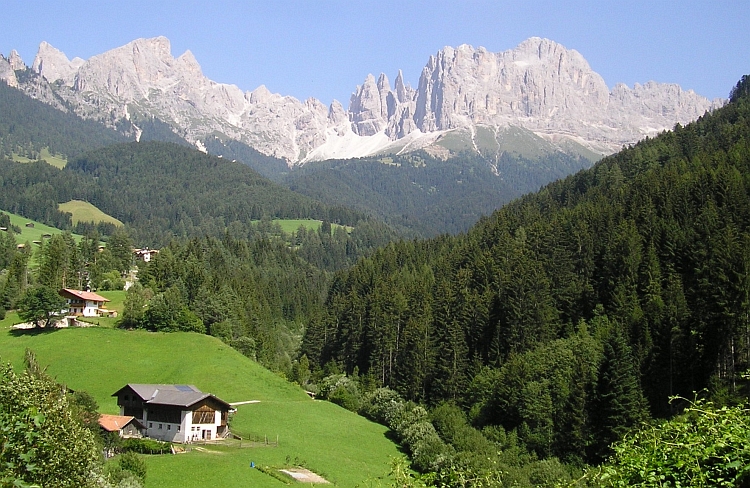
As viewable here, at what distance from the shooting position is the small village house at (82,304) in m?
111

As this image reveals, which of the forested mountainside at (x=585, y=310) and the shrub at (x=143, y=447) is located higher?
the forested mountainside at (x=585, y=310)

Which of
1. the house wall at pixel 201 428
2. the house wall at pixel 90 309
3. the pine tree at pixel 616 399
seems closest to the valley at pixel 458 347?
the pine tree at pixel 616 399

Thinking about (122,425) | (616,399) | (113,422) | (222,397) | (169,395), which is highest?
(616,399)

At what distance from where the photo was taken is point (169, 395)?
7119 centimetres

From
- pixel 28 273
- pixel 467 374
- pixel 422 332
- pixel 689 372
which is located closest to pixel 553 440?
pixel 689 372

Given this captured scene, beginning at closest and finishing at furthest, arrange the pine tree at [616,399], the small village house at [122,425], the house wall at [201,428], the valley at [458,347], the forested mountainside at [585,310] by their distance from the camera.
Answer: the valley at [458,347] → the small village house at [122,425] → the pine tree at [616,399] → the forested mountainside at [585,310] → the house wall at [201,428]

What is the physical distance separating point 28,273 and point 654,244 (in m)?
112

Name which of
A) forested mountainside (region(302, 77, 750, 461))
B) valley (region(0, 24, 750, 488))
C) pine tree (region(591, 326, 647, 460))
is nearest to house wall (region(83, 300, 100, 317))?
valley (region(0, 24, 750, 488))

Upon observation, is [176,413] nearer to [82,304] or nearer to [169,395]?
[169,395]

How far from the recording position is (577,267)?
104 meters

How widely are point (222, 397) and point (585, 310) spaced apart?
50.2m

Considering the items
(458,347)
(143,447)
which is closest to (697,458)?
(143,447)

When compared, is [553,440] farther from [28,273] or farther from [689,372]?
[28,273]

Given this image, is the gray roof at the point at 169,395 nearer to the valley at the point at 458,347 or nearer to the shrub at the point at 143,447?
the valley at the point at 458,347
